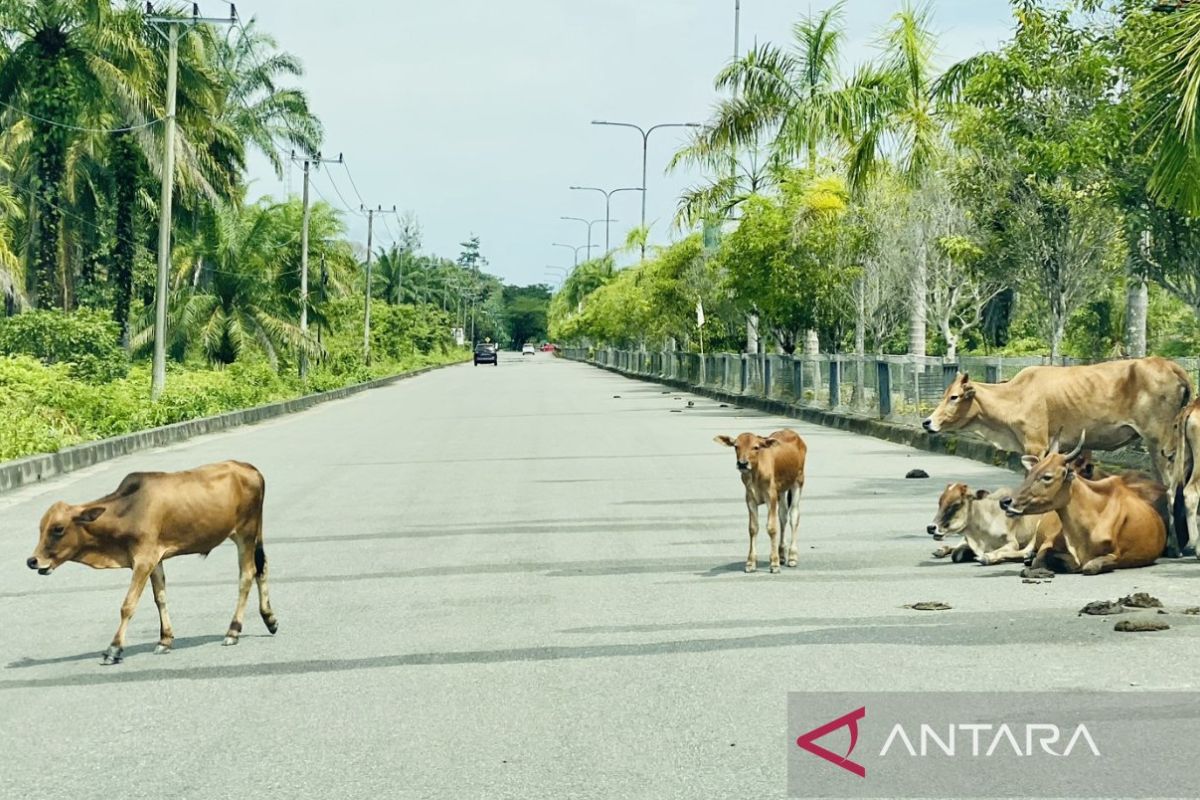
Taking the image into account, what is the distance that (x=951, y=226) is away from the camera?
33.6 meters

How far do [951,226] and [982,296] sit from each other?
12.9 meters

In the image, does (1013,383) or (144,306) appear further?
(144,306)

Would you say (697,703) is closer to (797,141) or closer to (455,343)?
(797,141)

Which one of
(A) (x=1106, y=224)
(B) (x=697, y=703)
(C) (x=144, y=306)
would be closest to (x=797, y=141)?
(A) (x=1106, y=224)

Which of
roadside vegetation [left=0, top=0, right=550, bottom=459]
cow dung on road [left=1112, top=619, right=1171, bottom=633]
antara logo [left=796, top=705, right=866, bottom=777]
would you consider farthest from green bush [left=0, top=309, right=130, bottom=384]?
antara logo [left=796, top=705, right=866, bottom=777]

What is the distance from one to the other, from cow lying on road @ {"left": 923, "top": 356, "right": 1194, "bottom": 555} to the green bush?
23834 millimetres

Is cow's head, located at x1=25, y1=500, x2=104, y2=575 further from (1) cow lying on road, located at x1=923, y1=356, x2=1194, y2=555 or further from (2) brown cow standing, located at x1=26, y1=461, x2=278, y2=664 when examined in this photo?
(1) cow lying on road, located at x1=923, y1=356, x2=1194, y2=555

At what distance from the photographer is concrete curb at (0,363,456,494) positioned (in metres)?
18.7

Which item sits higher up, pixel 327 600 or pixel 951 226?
pixel 951 226

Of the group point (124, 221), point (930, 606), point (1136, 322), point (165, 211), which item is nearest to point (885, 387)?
point (1136, 322)

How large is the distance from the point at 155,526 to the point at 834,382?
25156mm

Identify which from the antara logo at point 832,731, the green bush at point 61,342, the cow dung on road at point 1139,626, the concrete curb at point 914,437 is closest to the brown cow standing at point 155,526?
the antara logo at point 832,731

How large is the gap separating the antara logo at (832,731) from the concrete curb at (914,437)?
11.4 m

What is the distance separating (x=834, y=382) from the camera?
31938mm
